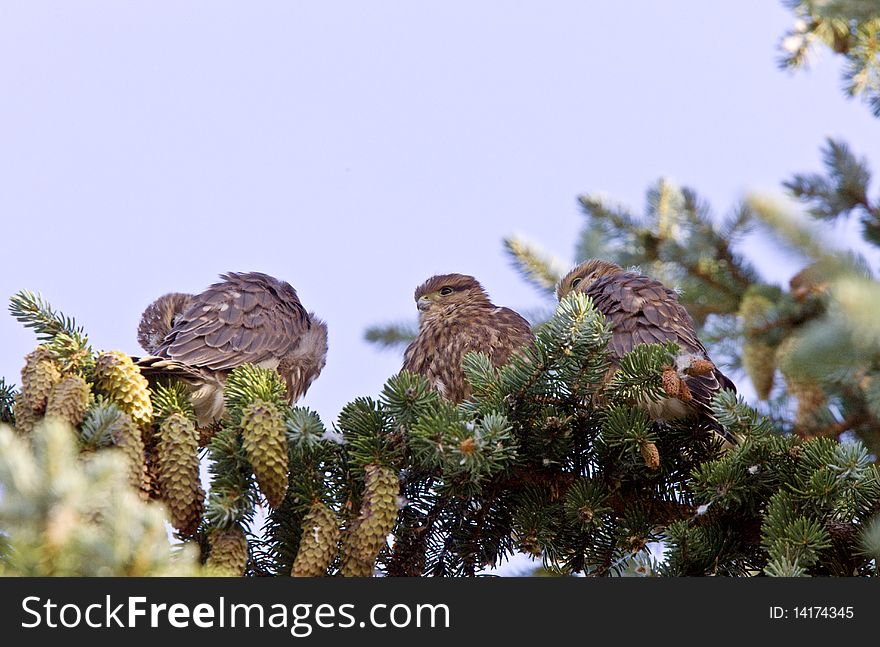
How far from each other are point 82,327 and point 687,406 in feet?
6.42

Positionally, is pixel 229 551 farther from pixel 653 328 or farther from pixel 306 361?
pixel 306 361

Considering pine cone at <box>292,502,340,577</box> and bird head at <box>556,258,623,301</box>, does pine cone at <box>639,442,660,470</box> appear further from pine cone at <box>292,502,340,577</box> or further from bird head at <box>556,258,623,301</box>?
bird head at <box>556,258,623,301</box>

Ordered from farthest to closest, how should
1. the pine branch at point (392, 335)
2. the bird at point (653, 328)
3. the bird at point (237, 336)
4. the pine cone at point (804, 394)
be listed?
the pine branch at point (392, 335) → the bird at point (237, 336) → the pine cone at point (804, 394) → the bird at point (653, 328)

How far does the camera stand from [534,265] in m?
5.43

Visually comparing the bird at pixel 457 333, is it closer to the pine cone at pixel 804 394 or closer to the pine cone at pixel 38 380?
the pine cone at pixel 804 394

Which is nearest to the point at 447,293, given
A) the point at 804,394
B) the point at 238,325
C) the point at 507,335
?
the point at 507,335

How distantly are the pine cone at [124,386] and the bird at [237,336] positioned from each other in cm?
77

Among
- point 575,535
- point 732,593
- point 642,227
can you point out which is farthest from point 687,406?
point 642,227

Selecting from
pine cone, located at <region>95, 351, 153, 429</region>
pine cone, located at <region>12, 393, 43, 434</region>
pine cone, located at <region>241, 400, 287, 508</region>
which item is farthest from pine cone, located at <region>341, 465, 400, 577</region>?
pine cone, located at <region>12, 393, 43, 434</region>

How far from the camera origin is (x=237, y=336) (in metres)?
4.42

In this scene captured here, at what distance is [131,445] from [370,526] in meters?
0.67

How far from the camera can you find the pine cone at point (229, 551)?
2576 millimetres

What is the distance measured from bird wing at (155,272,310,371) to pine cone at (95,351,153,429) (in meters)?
1.02

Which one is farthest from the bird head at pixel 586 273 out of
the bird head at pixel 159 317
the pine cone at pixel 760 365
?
the bird head at pixel 159 317
